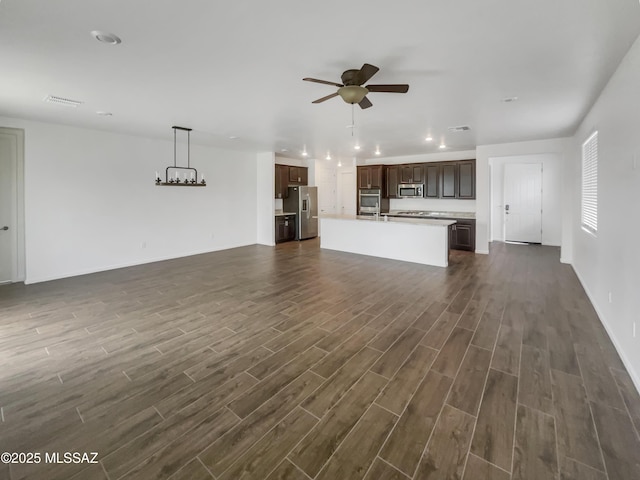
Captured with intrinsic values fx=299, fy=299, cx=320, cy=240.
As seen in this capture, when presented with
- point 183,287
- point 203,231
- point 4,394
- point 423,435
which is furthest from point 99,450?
point 203,231

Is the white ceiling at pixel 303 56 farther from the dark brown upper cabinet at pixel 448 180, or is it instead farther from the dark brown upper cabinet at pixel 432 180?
the dark brown upper cabinet at pixel 432 180

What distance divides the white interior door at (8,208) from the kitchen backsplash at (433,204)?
28.1 ft

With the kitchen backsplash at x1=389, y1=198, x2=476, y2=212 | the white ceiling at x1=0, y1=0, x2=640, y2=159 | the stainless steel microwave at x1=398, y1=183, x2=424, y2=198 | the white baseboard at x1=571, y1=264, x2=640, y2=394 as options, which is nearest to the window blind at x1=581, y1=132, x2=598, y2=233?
the white ceiling at x1=0, y1=0, x2=640, y2=159

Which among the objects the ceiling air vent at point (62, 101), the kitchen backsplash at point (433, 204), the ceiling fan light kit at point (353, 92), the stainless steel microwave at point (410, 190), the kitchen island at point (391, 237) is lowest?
the kitchen island at point (391, 237)

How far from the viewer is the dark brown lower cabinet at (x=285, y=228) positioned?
8.80 m

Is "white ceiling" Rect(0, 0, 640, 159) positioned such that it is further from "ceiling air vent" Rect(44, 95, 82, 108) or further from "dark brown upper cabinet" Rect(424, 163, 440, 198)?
"dark brown upper cabinet" Rect(424, 163, 440, 198)

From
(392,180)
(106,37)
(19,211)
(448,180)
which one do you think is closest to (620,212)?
(106,37)

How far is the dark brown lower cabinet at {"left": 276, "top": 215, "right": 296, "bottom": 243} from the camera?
8.80 metres

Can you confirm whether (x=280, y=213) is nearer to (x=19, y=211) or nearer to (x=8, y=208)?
(x=19, y=211)

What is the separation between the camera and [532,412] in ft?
6.42

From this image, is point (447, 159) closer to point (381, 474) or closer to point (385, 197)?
point (385, 197)

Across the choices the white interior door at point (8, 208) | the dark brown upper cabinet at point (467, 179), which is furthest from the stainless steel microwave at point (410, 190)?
the white interior door at point (8, 208)

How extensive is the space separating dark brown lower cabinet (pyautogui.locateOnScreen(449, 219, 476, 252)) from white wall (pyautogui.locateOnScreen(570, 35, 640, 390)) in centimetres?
344

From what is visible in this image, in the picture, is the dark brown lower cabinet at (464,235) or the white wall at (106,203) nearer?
the white wall at (106,203)
